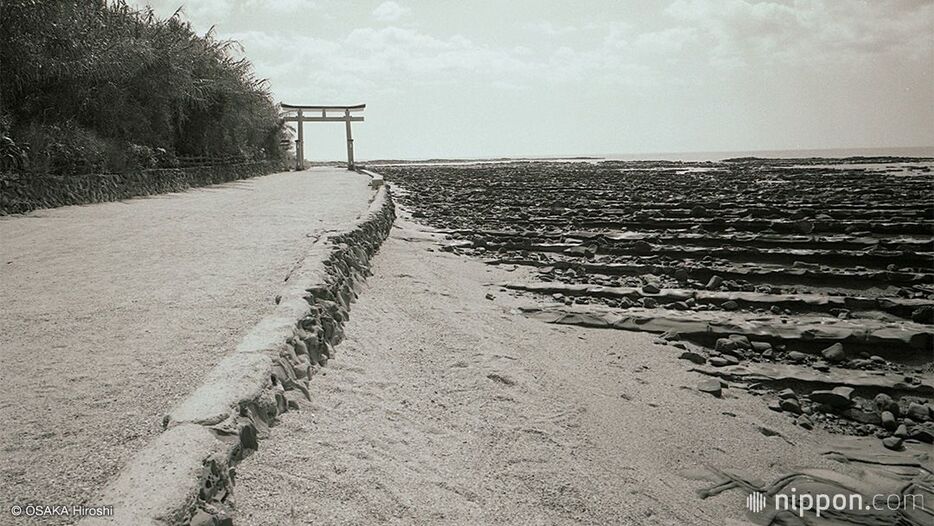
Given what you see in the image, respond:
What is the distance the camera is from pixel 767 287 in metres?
6.62

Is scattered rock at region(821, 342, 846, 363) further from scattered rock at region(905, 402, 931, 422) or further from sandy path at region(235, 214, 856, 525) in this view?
sandy path at region(235, 214, 856, 525)

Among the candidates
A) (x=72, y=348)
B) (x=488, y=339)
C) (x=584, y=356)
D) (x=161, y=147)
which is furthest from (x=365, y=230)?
(x=161, y=147)

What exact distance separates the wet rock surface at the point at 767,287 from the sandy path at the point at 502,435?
0.47m

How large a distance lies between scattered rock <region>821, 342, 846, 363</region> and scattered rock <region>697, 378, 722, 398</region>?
1.15 m

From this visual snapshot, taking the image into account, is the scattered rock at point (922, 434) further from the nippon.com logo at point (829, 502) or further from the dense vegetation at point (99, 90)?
the dense vegetation at point (99, 90)

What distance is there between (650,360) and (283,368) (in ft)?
9.95

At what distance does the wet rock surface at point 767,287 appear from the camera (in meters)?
4.23

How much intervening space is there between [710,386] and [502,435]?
6.07 ft

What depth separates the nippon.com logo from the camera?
296 centimetres

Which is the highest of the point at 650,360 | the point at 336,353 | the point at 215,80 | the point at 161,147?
the point at 215,80

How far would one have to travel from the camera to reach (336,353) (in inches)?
159

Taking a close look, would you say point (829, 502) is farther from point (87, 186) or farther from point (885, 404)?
point (87, 186)

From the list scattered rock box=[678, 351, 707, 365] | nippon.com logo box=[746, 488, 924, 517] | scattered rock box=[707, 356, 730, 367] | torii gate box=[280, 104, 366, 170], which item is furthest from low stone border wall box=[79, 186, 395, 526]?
torii gate box=[280, 104, 366, 170]

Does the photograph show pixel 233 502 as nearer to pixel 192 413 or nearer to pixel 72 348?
pixel 192 413
